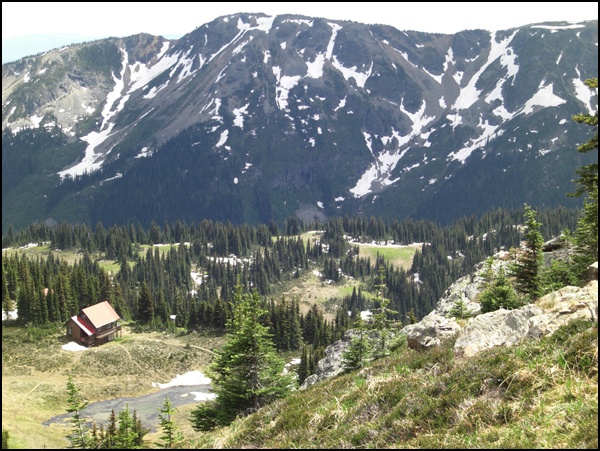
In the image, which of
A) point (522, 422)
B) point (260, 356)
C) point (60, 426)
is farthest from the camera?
point (60, 426)

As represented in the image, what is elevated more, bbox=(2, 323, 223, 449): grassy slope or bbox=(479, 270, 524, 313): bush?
bbox=(479, 270, 524, 313): bush

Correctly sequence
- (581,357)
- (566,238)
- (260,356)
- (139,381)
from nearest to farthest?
(581,357)
(260,356)
(566,238)
(139,381)

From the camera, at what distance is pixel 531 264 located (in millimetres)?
44500

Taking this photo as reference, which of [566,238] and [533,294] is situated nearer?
[533,294]

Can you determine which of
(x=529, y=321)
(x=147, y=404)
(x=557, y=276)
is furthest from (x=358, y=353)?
(x=147, y=404)

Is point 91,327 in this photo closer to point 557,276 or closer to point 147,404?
point 147,404

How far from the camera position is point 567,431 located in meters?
12.6

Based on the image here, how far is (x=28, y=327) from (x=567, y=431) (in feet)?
372

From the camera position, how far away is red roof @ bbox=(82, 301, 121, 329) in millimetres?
99312

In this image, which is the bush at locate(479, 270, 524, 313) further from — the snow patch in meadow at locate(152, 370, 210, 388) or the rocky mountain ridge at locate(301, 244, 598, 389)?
the snow patch in meadow at locate(152, 370, 210, 388)

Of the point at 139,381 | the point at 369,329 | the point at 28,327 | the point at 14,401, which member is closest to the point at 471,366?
the point at 369,329

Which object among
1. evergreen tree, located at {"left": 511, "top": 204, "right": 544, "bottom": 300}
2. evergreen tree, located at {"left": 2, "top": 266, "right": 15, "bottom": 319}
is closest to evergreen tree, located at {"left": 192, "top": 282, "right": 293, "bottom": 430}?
evergreen tree, located at {"left": 511, "top": 204, "right": 544, "bottom": 300}

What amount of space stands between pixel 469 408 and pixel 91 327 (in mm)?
95959

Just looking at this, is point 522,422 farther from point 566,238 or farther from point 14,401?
point 14,401
